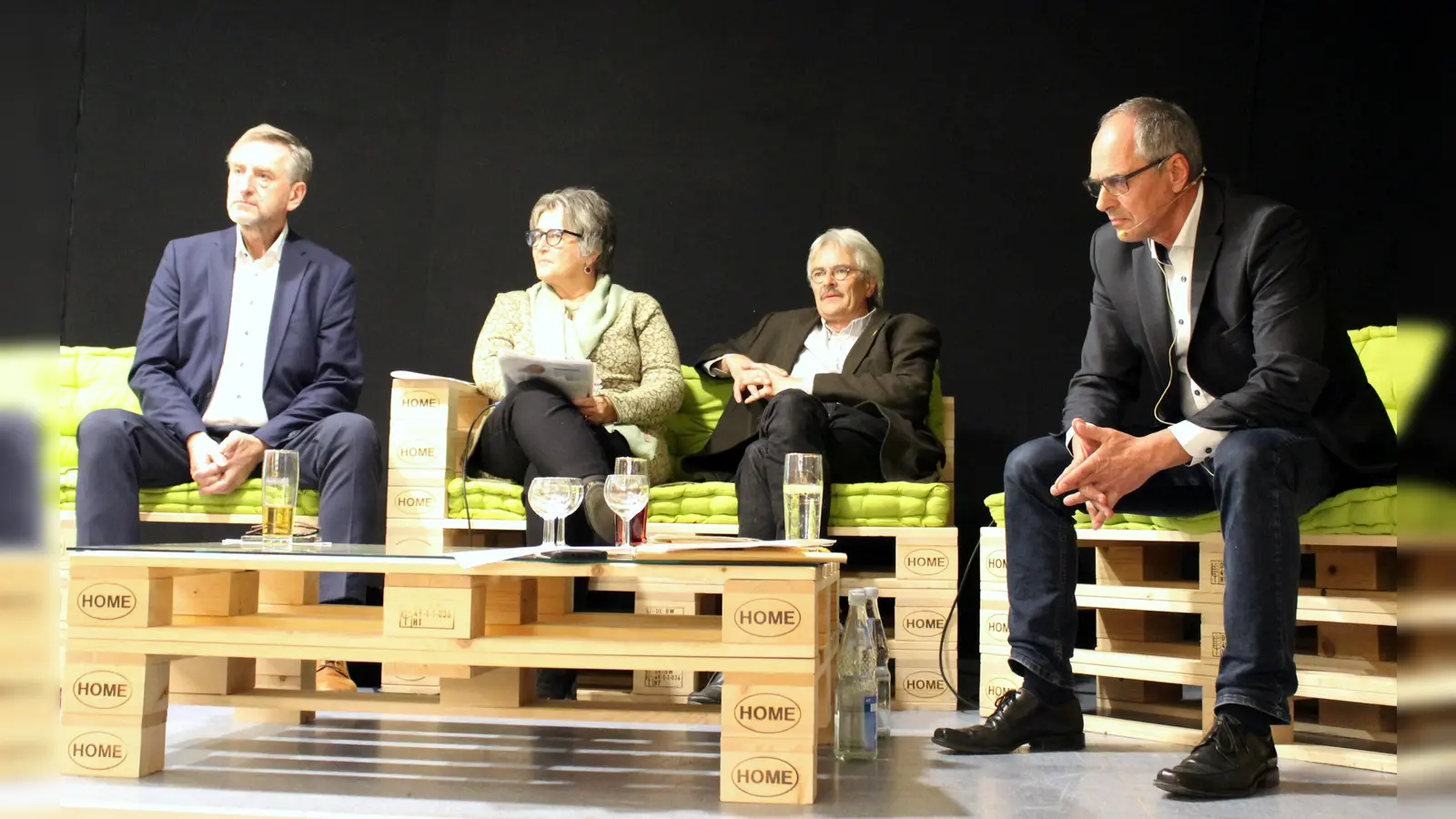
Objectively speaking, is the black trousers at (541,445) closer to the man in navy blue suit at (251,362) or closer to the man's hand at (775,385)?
the man in navy blue suit at (251,362)

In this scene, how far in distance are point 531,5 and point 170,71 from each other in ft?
4.35

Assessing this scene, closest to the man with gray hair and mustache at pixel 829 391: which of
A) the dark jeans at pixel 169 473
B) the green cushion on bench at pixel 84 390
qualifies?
the dark jeans at pixel 169 473

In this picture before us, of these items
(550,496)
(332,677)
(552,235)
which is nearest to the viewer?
(550,496)

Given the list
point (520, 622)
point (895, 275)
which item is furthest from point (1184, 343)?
point (895, 275)

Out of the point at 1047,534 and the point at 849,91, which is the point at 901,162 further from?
the point at 1047,534

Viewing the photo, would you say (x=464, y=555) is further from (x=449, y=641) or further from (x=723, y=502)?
(x=723, y=502)

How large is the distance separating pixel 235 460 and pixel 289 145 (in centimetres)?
106

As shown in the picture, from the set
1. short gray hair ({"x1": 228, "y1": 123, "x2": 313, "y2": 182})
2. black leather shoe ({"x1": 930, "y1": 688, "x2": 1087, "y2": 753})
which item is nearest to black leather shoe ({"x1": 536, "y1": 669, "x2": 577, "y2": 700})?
black leather shoe ({"x1": 930, "y1": 688, "x2": 1087, "y2": 753})

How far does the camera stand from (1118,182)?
2.55m

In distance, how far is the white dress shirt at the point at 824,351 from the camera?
148 inches

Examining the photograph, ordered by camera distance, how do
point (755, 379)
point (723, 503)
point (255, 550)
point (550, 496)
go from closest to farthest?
point (255, 550) → point (550, 496) → point (723, 503) → point (755, 379)

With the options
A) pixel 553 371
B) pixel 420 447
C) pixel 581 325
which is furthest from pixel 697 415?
pixel 420 447

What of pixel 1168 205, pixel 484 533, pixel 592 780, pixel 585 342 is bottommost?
pixel 592 780

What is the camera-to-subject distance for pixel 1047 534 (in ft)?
8.32
